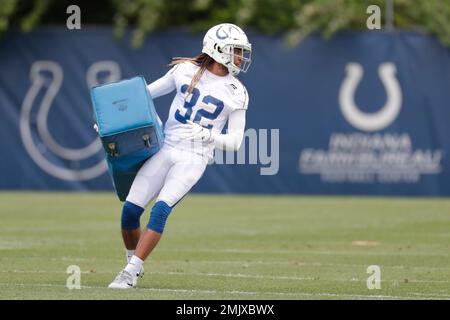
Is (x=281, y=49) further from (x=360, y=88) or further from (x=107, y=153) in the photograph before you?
(x=107, y=153)

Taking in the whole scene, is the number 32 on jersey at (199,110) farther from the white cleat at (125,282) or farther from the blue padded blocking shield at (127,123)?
the white cleat at (125,282)

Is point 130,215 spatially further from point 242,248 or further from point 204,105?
point 242,248

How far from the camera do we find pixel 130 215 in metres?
9.39

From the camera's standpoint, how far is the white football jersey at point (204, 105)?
9453 millimetres

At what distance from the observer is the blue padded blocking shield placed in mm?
9109

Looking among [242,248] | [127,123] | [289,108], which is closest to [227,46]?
[127,123]

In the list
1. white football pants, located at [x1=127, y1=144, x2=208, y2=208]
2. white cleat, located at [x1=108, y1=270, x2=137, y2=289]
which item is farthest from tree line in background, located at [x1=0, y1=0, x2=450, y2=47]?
white cleat, located at [x1=108, y1=270, x2=137, y2=289]

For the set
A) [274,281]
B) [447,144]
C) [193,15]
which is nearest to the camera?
[274,281]

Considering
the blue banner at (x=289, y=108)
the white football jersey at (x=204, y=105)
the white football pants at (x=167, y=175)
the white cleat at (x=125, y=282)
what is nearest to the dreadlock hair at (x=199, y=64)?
the white football jersey at (x=204, y=105)

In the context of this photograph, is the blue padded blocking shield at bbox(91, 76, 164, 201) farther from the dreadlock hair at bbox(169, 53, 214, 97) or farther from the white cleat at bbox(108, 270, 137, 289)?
the white cleat at bbox(108, 270, 137, 289)

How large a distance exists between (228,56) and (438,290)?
2649 millimetres

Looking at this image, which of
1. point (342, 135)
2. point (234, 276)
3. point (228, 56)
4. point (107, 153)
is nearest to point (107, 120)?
point (107, 153)

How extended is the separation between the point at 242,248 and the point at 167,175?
3.86 meters

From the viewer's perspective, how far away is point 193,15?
23516 mm
